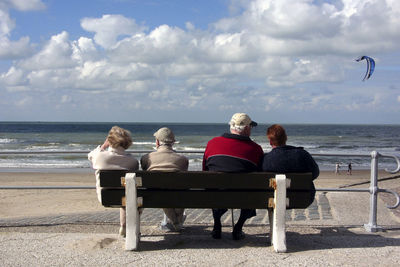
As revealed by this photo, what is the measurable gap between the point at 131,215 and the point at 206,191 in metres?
0.78

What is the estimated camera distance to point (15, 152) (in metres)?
5.44

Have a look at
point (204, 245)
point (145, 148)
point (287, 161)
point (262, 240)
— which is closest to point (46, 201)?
point (204, 245)

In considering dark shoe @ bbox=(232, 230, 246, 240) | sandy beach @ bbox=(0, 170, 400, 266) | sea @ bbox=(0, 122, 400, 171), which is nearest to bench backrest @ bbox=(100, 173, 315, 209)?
sandy beach @ bbox=(0, 170, 400, 266)

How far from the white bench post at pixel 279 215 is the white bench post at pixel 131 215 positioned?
1358mm

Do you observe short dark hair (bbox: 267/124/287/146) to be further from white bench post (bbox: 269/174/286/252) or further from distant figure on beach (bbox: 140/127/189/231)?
distant figure on beach (bbox: 140/127/189/231)

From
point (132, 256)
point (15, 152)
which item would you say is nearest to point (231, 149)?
point (132, 256)

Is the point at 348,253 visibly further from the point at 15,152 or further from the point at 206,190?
the point at 15,152

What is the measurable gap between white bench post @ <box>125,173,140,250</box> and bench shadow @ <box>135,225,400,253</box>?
139 mm

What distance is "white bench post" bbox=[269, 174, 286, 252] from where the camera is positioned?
4.05 meters

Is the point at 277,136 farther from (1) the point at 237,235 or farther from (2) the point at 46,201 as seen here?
(2) the point at 46,201

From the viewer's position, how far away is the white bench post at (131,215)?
4.11 meters

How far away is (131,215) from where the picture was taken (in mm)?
4195

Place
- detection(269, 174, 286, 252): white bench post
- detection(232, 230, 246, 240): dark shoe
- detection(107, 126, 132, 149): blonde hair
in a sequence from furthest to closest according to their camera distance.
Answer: detection(232, 230, 246, 240): dark shoe → detection(107, 126, 132, 149): blonde hair → detection(269, 174, 286, 252): white bench post

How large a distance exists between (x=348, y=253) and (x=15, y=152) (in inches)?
162
